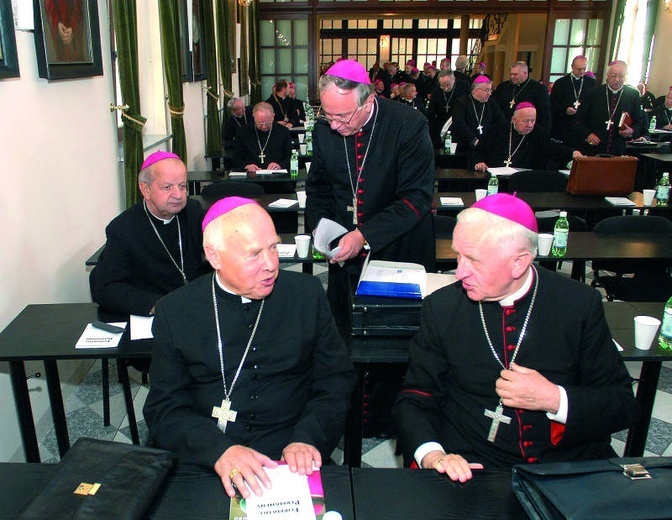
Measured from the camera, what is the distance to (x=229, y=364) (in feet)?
6.52

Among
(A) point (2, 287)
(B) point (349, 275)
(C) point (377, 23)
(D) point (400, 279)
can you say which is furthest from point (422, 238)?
(C) point (377, 23)

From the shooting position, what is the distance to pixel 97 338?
2541mm

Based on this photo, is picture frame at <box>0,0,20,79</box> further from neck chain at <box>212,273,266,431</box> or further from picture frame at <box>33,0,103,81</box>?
neck chain at <box>212,273,266,431</box>

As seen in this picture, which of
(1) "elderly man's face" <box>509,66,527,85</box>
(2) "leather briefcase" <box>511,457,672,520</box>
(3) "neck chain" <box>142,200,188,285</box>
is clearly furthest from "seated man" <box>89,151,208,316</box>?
(1) "elderly man's face" <box>509,66,527,85</box>

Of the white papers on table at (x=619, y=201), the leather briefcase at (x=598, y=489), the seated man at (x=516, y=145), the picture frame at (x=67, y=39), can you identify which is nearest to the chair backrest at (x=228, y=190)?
the picture frame at (x=67, y=39)

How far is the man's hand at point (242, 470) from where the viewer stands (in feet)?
5.01

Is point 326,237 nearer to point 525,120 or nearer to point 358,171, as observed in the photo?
point 358,171

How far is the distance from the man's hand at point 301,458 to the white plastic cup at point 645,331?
1.44 meters

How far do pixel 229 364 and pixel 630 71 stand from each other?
15034mm

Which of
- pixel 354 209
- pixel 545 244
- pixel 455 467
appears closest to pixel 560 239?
pixel 545 244

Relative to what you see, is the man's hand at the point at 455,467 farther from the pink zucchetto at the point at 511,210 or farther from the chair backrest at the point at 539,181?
the chair backrest at the point at 539,181

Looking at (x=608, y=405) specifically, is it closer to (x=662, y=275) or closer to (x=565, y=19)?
(x=662, y=275)

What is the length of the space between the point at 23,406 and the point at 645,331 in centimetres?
260

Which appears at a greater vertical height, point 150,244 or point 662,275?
point 150,244
